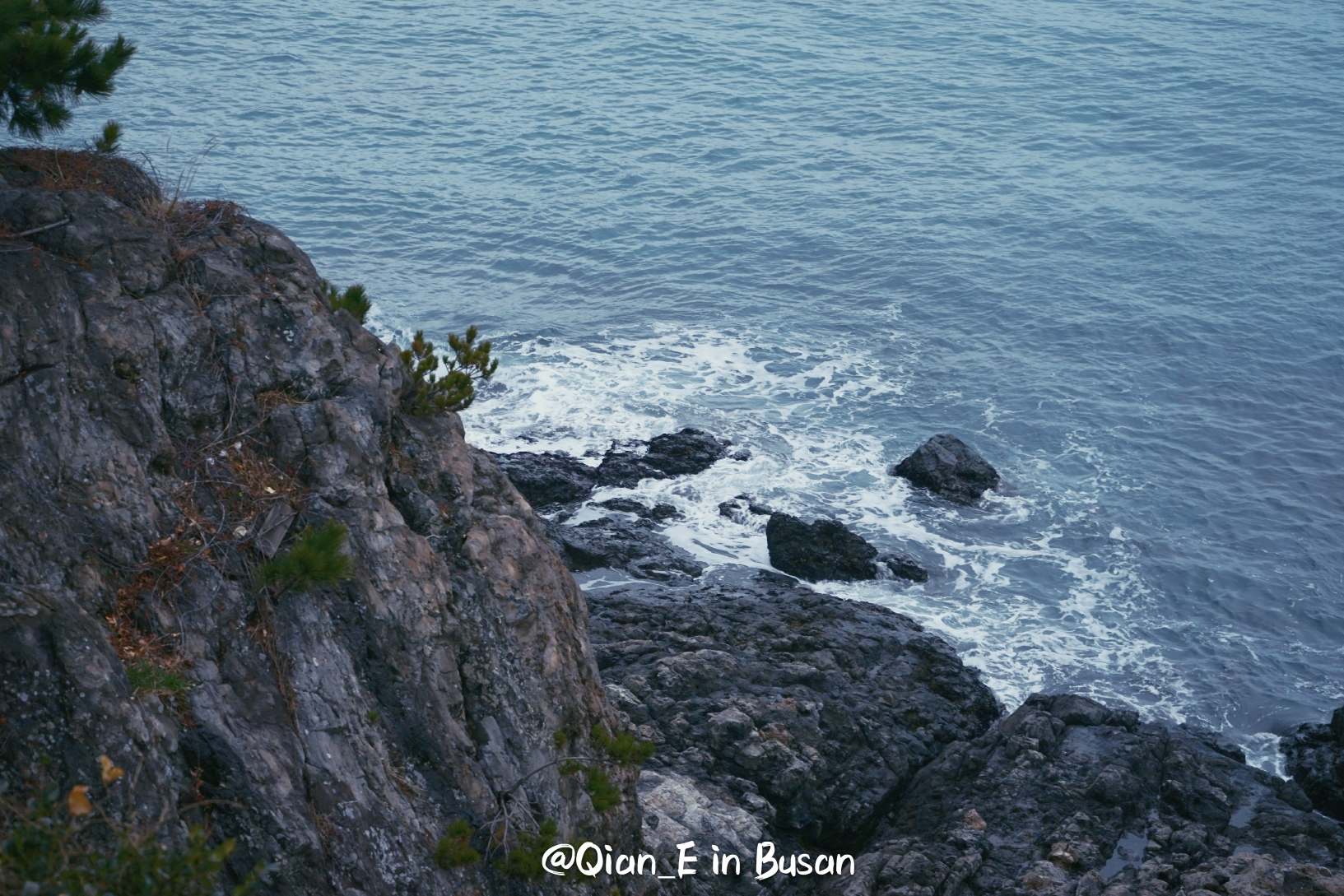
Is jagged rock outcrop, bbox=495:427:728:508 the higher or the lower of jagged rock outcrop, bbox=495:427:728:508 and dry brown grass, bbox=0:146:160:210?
the lower

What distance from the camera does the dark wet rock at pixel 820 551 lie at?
20.6 metres

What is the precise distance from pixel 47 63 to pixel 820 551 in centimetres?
1547

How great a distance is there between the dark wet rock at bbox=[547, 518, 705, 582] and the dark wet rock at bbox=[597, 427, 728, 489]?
210 centimetres

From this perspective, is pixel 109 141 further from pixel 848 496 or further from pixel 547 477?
pixel 848 496

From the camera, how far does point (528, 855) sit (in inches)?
331

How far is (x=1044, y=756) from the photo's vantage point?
15.1 m

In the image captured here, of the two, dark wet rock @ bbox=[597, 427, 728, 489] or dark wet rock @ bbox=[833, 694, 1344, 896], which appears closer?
dark wet rock @ bbox=[833, 694, 1344, 896]

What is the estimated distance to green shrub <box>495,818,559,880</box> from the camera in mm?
8391

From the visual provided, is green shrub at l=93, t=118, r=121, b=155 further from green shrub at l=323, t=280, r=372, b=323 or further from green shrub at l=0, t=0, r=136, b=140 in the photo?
green shrub at l=323, t=280, r=372, b=323

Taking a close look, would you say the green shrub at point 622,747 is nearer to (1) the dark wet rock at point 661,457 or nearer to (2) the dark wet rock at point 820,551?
(2) the dark wet rock at point 820,551

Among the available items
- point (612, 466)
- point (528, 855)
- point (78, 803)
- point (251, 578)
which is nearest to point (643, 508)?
point (612, 466)

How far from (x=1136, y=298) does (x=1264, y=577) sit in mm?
13986

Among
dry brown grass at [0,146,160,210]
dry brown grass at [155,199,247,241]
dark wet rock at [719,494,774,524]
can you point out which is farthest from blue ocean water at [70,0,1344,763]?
dry brown grass at [0,146,160,210]

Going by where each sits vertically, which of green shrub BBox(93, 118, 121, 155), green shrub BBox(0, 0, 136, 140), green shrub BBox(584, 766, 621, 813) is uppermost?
green shrub BBox(0, 0, 136, 140)
